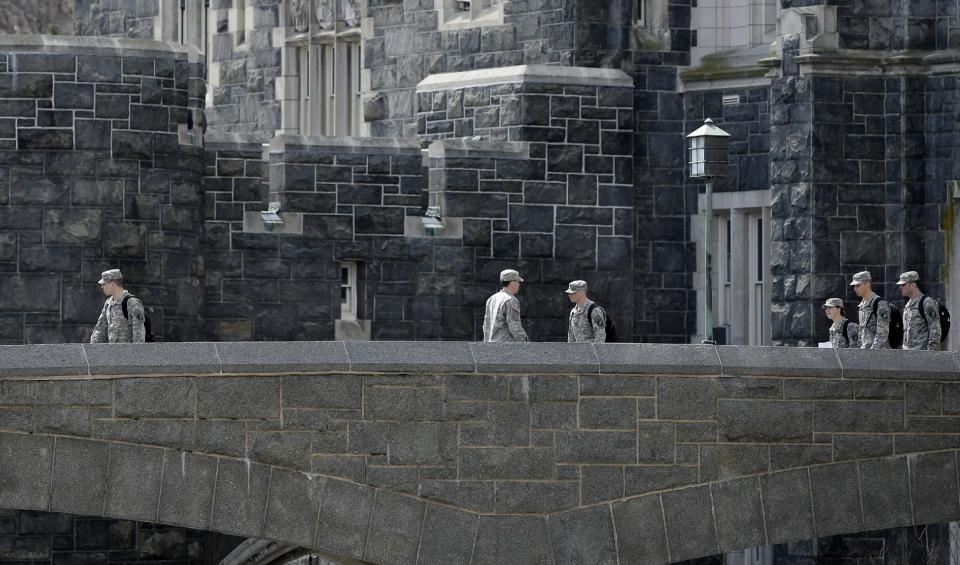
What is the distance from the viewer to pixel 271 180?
99.2 feet

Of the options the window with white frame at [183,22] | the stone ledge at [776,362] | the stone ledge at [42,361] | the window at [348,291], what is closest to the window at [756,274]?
the window at [348,291]

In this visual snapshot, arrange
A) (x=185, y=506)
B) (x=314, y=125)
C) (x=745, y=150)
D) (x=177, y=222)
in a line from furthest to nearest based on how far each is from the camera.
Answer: (x=314, y=125)
(x=745, y=150)
(x=177, y=222)
(x=185, y=506)

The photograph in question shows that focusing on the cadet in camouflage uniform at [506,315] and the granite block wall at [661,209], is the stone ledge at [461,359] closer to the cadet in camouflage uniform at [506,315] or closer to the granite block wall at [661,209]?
the cadet in camouflage uniform at [506,315]

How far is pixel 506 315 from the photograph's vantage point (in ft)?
90.5

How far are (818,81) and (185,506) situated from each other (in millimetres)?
10354

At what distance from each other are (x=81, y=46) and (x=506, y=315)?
488cm

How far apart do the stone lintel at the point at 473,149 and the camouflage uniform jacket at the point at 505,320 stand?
3309 millimetres

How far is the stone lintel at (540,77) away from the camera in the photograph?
103 feet

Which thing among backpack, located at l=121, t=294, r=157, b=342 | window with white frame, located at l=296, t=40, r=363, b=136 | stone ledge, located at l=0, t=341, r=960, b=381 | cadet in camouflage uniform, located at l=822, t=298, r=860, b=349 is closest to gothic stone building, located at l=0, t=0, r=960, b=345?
backpack, located at l=121, t=294, r=157, b=342

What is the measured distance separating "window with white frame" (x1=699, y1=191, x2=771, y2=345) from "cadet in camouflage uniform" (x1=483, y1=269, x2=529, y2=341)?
4398mm

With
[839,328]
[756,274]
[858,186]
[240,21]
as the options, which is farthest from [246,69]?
[839,328]

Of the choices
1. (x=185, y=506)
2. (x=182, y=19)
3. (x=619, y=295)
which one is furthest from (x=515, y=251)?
(x=185, y=506)

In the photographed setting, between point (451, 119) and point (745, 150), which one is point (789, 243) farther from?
point (451, 119)

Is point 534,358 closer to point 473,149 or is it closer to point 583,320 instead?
point 583,320
